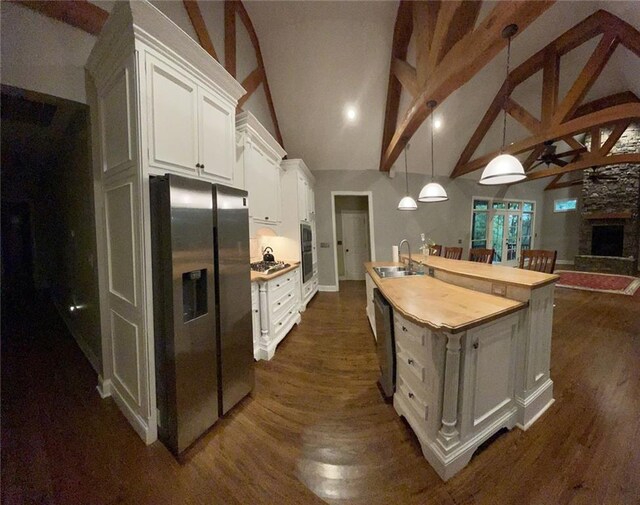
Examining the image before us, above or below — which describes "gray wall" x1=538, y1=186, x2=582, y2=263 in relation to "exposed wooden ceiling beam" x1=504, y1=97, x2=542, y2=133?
below

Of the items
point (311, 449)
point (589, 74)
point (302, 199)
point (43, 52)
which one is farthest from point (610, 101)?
point (43, 52)

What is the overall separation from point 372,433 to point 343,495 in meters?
0.41

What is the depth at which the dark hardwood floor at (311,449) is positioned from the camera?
113 centimetres

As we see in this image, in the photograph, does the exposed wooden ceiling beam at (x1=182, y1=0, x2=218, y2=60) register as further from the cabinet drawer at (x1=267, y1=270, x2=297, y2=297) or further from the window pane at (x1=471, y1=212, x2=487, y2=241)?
the window pane at (x1=471, y1=212, x2=487, y2=241)

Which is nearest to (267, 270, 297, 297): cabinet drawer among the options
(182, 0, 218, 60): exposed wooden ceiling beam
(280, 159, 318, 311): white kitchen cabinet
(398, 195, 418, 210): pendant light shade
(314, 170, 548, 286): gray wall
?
(280, 159, 318, 311): white kitchen cabinet

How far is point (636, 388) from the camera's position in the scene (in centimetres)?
182

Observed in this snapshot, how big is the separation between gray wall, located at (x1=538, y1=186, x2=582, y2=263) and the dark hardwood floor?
8.37 metres

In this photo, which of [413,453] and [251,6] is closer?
[413,453]

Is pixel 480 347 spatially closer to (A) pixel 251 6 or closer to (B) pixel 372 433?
(B) pixel 372 433

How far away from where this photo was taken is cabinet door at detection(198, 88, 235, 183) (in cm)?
168

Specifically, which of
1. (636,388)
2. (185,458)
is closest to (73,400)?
(185,458)

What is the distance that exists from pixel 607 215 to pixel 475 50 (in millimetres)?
8368

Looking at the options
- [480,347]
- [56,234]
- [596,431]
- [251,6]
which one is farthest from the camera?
[56,234]

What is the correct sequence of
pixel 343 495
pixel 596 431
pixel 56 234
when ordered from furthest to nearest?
pixel 56 234
pixel 596 431
pixel 343 495
